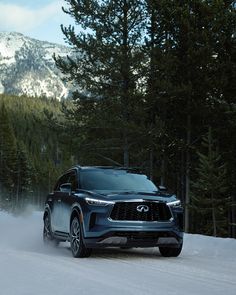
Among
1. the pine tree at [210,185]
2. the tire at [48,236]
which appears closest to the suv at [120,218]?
the tire at [48,236]

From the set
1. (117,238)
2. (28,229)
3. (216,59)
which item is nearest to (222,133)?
(216,59)

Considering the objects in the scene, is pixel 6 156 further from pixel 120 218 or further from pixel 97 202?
pixel 120 218

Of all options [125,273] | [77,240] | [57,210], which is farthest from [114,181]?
[125,273]

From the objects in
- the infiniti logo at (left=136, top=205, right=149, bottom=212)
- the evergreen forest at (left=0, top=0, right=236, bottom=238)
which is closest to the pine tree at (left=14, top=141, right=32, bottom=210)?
the evergreen forest at (left=0, top=0, right=236, bottom=238)

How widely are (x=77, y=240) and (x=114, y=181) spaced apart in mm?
1589

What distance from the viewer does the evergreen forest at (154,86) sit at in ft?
91.8

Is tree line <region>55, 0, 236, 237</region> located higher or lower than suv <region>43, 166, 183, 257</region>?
higher

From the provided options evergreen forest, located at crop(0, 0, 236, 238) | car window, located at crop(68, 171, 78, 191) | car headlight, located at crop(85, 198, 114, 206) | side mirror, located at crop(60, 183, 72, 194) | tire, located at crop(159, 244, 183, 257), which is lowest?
tire, located at crop(159, 244, 183, 257)

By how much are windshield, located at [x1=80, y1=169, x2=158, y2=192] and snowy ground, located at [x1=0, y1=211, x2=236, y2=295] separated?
4.34ft

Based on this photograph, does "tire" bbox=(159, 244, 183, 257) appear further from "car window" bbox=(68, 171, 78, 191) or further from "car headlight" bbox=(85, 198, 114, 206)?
"car window" bbox=(68, 171, 78, 191)

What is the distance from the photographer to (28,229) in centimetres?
1728

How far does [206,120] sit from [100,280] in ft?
82.1

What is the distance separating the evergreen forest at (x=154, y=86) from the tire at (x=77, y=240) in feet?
53.9

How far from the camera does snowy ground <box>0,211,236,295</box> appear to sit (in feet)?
20.5
